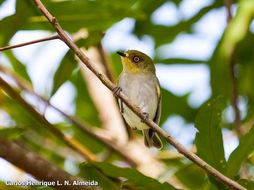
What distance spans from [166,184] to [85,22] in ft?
4.30

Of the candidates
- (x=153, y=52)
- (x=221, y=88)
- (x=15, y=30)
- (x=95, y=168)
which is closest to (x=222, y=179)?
(x=95, y=168)

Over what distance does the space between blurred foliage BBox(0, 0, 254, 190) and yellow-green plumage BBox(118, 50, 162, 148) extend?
23 centimetres

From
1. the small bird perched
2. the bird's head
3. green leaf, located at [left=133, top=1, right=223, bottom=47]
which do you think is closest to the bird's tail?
the small bird perched

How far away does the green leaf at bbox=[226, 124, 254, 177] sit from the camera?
293cm

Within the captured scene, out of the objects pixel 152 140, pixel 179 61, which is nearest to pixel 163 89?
pixel 179 61

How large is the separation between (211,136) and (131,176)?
433 mm

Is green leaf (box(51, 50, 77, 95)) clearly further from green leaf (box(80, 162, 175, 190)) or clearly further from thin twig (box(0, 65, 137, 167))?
green leaf (box(80, 162, 175, 190))

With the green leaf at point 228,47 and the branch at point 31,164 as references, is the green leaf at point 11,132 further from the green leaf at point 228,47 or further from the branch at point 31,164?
the green leaf at point 228,47

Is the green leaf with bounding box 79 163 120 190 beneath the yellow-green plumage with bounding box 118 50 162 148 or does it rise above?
above

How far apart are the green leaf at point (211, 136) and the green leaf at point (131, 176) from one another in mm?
268

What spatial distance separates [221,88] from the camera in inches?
163

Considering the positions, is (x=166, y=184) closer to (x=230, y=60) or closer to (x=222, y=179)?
(x=222, y=179)

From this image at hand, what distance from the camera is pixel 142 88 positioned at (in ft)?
13.8

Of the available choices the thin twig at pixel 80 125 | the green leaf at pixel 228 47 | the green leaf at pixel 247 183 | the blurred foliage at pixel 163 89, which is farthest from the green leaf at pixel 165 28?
the green leaf at pixel 247 183
